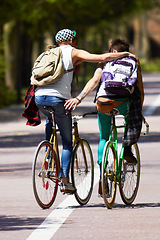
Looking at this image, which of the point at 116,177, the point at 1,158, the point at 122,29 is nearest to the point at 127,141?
the point at 116,177

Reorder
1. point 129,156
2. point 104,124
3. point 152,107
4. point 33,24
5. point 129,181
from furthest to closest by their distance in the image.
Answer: point 33,24 < point 152,107 < point 129,181 < point 129,156 < point 104,124

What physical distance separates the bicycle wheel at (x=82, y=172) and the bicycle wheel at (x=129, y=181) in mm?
383

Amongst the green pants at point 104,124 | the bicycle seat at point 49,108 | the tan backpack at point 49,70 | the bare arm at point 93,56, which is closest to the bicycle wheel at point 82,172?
the green pants at point 104,124

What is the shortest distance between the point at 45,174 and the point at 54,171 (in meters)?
0.19

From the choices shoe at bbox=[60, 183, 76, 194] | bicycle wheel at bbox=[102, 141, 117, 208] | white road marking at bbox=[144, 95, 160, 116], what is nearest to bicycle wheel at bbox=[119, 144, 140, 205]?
bicycle wheel at bbox=[102, 141, 117, 208]

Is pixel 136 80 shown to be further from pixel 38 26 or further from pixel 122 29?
pixel 122 29

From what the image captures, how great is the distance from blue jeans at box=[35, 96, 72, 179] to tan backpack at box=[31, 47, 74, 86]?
18 cm

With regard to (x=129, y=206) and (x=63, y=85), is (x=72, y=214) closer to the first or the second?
(x=129, y=206)

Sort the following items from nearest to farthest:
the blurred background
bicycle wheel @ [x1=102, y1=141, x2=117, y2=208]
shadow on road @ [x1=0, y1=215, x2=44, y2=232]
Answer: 1. shadow on road @ [x1=0, y1=215, x2=44, y2=232]
2. bicycle wheel @ [x1=102, y1=141, x2=117, y2=208]
3. the blurred background

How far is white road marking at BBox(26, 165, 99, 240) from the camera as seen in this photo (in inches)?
296

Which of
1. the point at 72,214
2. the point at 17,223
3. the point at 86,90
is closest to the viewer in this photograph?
the point at 17,223

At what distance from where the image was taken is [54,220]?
8320 millimetres

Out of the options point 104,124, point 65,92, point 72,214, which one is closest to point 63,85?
point 65,92

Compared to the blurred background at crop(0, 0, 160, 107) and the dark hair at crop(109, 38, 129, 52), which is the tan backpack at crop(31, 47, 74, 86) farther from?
the blurred background at crop(0, 0, 160, 107)
